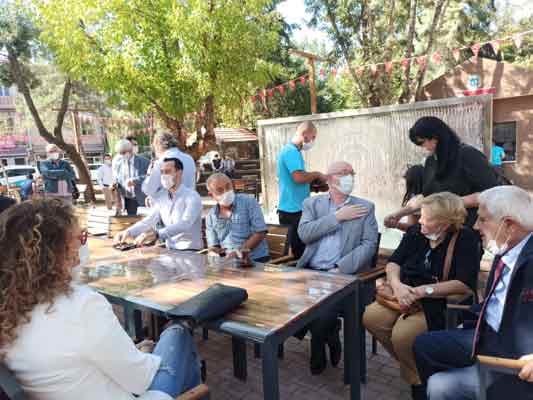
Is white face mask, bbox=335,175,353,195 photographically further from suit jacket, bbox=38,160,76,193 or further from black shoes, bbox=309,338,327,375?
suit jacket, bbox=38,160,76,193

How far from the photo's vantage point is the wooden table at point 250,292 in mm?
1836

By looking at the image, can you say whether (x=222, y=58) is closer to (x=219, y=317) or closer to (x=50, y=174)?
(x=50, y=174)

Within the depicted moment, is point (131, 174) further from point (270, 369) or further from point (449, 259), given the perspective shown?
point (270, 369)

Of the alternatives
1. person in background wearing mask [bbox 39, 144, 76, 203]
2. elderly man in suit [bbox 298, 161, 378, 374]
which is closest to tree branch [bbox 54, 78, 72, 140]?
person in background wearing mask [bbox 39, 144, 76, 203]

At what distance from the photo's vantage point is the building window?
15.4 metres

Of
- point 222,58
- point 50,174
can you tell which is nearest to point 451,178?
point 222,58

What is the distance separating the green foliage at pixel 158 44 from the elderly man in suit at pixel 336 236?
17.7 feet

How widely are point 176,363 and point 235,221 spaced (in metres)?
1.83

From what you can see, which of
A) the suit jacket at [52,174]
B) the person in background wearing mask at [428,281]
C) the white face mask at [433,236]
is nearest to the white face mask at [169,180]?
the person in background wearing mask at [428,281]

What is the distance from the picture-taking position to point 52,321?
4.42 feet

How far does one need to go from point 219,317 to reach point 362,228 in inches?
58.2

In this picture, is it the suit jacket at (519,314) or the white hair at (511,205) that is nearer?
the suit jacket at (519,314)

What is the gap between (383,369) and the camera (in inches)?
117

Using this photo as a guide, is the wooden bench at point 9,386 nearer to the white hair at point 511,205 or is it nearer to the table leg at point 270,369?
the table leg at point 270,369
